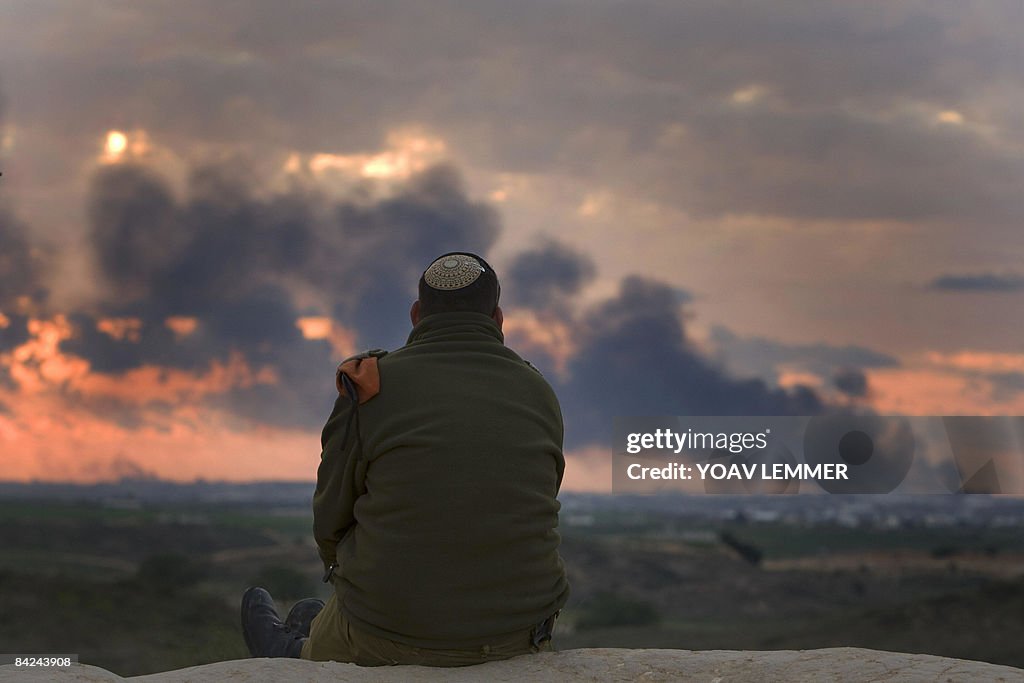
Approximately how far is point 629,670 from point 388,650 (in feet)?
3.35

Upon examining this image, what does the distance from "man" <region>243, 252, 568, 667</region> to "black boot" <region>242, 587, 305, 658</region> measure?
0.60 metres

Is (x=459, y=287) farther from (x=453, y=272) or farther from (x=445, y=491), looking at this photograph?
(x=445, y=491)

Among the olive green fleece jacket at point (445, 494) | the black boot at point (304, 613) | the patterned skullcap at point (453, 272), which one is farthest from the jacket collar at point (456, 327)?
the black boot at point (304, 613)

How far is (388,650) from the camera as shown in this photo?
3924 mm

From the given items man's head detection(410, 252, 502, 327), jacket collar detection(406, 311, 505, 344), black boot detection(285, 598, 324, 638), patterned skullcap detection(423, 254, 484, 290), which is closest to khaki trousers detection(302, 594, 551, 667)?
black boot detection(285, 598, 324, 638)

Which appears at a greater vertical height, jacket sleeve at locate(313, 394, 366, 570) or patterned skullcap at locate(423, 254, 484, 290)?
patterned skullcap at locate(423, 254, 484, 290)

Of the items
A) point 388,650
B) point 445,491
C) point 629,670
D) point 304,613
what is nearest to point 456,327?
point 445,491

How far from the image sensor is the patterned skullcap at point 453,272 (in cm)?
395

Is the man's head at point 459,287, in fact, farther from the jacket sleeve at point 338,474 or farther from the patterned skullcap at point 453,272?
the jacket sleeve at point 338,474

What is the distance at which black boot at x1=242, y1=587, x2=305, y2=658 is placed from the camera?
4590 mm

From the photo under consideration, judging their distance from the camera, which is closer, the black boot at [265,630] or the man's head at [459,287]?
the man's head at [459,287]

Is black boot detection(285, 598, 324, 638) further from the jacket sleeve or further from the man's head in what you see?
the man's head

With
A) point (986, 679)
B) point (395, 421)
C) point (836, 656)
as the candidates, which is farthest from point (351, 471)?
point (986, 679)

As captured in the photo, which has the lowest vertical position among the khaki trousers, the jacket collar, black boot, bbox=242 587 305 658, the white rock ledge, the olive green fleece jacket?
the white rock ledge
